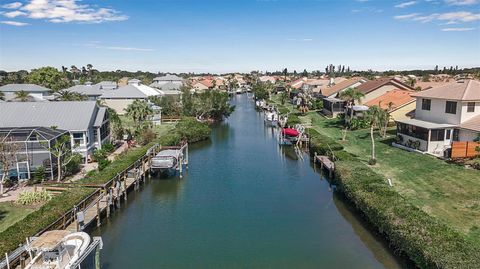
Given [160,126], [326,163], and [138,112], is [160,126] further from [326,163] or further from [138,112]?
[326,163]

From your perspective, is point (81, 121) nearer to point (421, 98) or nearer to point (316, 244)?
point (316, 244)

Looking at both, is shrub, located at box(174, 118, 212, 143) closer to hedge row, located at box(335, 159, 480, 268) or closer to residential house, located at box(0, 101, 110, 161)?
residential house, located at box(0, 101, 110, 161)

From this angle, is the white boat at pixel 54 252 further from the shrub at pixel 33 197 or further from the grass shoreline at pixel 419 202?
the grass shoreline at pixel 419 202

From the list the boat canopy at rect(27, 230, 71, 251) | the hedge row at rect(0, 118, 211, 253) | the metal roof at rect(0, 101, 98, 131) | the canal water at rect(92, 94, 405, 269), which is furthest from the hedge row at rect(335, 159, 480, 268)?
the metal roof at rect(0, 101, 98, 131)

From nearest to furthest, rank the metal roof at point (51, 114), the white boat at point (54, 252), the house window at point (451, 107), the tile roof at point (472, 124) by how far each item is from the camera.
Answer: the white boat at point (54, 252), the tile roof at point (472, 124), the metal roof at point (51, 114), the house window at point (451, 107)

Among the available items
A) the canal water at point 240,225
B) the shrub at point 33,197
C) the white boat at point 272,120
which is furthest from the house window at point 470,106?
the white boat at point 272,120

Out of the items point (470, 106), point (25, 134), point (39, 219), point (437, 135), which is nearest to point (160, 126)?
point (25, 134)

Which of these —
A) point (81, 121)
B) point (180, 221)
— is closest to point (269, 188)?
point (180, 221)

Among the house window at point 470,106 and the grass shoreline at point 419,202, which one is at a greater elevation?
the house window at point 470,106
